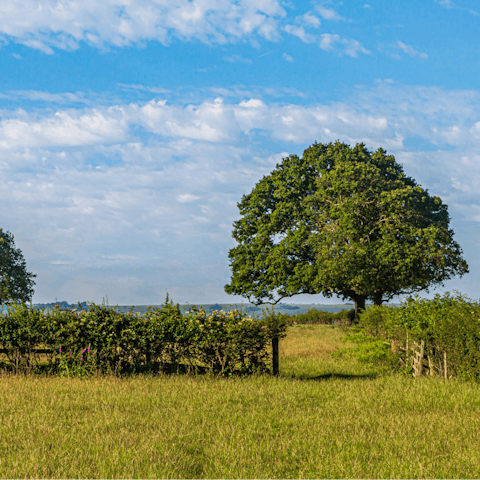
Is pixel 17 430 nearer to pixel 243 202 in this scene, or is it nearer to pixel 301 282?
pixel 301 282

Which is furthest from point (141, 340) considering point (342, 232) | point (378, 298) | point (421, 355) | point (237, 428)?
point (378, 298)

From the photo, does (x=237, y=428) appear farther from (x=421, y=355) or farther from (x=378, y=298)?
(x=378, y=298)

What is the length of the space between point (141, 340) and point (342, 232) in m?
17.8

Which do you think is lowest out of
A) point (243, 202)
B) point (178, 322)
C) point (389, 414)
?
point (389, 414)

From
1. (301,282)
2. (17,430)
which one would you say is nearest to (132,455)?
(17,430)

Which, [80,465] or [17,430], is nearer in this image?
[80,465]

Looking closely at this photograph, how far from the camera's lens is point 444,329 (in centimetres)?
1117

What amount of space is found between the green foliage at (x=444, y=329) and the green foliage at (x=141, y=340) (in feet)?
12.1

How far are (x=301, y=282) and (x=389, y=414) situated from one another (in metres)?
21.0

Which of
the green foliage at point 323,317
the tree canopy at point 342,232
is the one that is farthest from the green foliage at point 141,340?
the green foliage at point 323,317

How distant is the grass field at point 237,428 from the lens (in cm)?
531

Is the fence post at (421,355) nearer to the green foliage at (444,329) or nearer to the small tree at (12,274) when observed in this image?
the green foliage at (444,329)

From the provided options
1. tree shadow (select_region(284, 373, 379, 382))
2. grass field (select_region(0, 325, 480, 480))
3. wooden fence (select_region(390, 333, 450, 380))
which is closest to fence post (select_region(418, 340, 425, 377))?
wooden fence (select_region(390, 333, 450, 380))

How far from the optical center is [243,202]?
111ft
